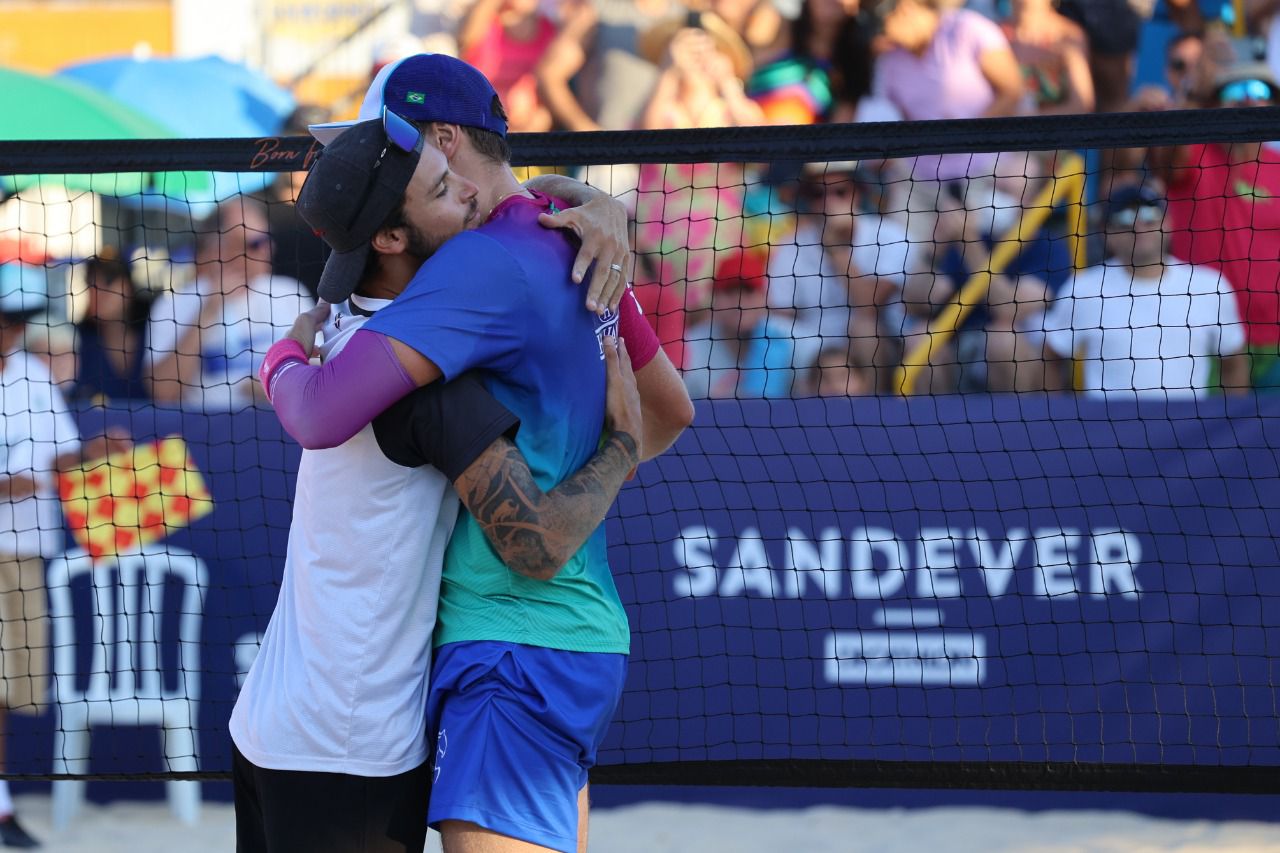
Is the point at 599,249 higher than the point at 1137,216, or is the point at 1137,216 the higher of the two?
the point at 1137,216

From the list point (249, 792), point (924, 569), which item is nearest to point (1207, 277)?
point (924, 569)

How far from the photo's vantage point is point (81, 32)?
33.7 ft

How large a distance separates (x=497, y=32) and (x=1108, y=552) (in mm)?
4485

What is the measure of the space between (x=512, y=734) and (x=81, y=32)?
32.3ft

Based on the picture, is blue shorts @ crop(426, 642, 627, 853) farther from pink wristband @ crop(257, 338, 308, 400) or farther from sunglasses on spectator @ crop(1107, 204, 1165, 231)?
sunglasses on spectator @ crop(1107, 204, 1165, 231)

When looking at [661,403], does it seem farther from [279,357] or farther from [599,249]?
[279,357]

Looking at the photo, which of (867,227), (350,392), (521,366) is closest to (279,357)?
(350,392)

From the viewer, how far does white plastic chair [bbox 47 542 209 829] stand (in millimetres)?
4371

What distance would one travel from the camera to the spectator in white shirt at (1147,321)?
16.0 feet

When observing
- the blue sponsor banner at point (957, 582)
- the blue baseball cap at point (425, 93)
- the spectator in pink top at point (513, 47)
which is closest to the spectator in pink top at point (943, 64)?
the spectator in pink top at point (513, 47)

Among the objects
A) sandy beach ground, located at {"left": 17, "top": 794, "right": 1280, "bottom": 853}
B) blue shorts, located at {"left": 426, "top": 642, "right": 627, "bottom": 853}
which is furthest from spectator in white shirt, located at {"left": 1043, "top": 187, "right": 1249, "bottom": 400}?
blue shorts, located at {"left": 426, "top": 642, "right": 627, "bottom": 853}

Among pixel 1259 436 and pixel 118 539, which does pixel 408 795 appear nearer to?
pixel 118 539

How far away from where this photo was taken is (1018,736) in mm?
4129

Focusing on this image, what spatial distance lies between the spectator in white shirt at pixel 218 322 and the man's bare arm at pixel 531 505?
3.23 m
